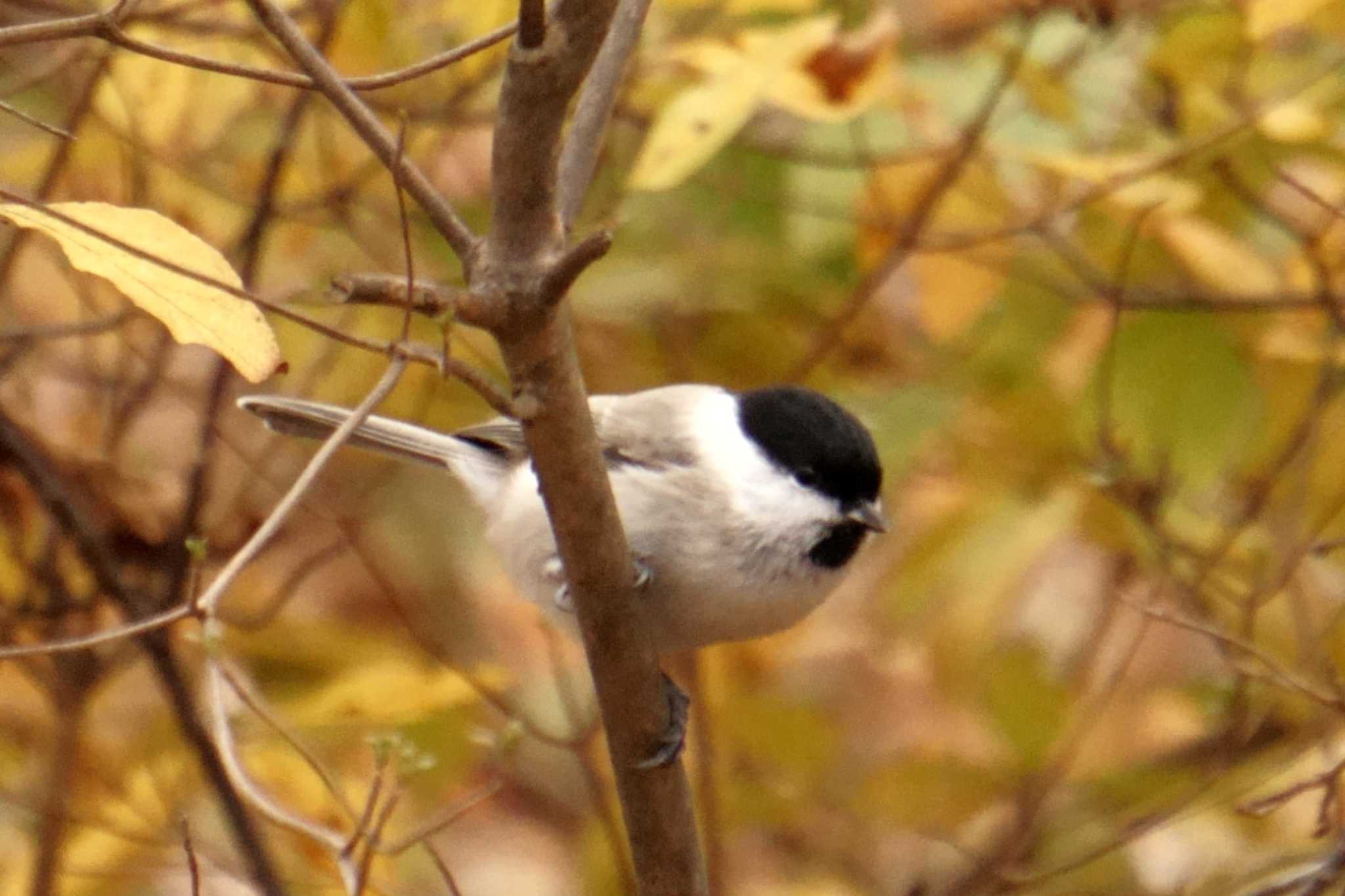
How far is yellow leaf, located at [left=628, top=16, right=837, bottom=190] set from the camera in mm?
1871

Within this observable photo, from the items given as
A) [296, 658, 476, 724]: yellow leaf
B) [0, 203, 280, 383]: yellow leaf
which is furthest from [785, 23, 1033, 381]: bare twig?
[0, 203, 280, 383]: yellow leaf

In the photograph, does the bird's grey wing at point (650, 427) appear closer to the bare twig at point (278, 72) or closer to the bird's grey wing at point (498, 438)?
the bird's grey wing at point (498, 438)

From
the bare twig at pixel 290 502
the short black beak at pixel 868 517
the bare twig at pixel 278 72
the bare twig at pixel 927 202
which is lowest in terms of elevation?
the bare twig at pixel 290 502

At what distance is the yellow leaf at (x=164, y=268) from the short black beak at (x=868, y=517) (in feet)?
3.78

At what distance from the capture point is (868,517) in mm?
2225

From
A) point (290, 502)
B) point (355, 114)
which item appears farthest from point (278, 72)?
point (290, 502)

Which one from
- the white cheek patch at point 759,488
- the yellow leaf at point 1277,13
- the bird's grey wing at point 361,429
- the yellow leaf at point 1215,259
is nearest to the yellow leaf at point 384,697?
the bird's grey wing at point 361,429

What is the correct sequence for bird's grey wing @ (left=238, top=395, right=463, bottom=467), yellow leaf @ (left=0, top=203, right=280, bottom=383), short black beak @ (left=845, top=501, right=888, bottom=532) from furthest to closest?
bird's grey wing @ (left=238, top=395, right=463, bottom=467) → short black beak @ (left=845, top=501, right=888, bottom=532) → yellow leaf @ (left=0, top=203, right=280, bottom=383)

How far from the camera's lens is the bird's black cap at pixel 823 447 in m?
2.22

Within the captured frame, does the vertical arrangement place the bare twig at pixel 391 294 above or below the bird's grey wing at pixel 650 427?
below

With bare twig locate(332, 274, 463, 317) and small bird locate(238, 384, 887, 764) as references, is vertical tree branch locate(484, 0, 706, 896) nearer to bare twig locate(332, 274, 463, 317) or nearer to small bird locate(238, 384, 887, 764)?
bare twig locate(332, 274, 463, 317)

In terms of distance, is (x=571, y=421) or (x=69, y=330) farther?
(x=69, y=330)

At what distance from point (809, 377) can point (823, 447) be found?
0.63 m

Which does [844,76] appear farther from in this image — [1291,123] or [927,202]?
[1291,123]
